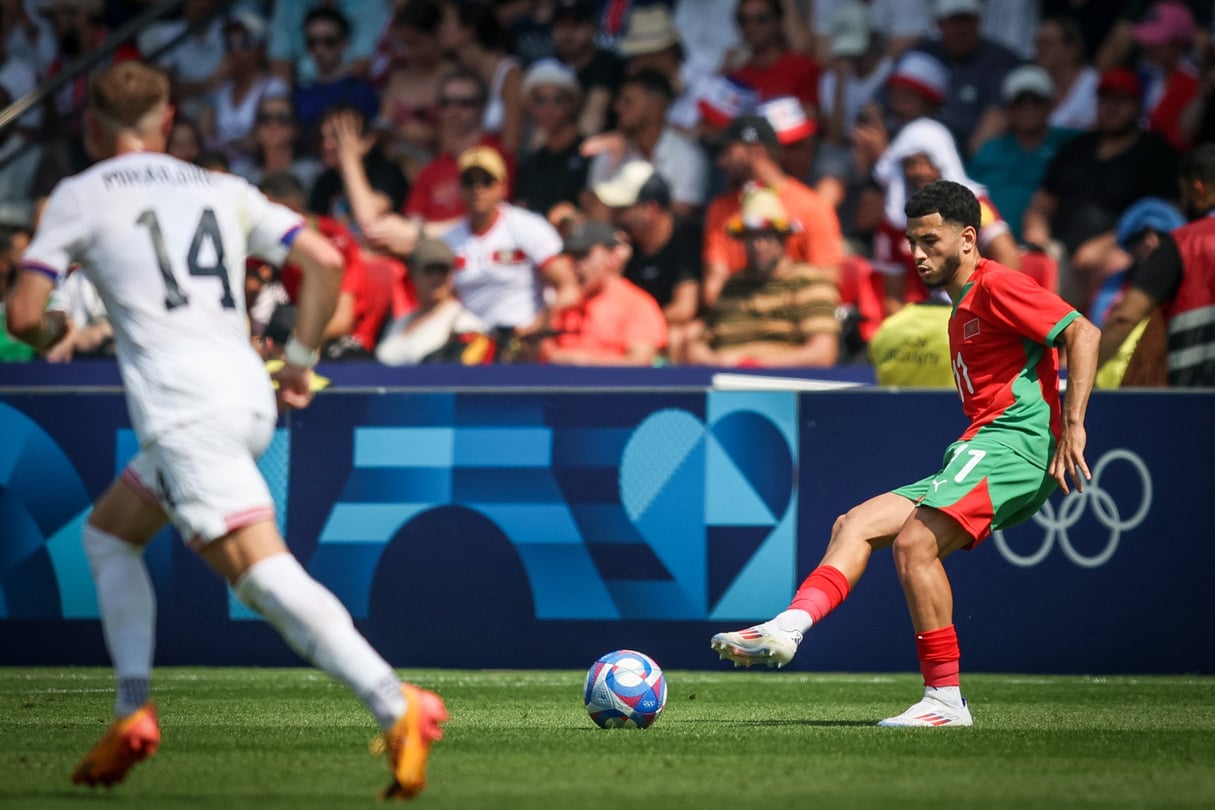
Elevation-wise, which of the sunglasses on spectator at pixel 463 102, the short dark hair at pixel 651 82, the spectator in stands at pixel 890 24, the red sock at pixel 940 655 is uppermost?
the spectator in stands at pixel 890 24

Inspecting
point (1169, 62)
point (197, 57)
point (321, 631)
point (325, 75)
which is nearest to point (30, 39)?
point (197, 57)

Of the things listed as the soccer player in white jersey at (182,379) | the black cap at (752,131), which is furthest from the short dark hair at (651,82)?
the soccer player in white jersey at (182,379)

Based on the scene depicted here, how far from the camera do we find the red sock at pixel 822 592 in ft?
23.0

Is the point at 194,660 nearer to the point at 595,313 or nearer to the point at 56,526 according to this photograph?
the point at 56,526

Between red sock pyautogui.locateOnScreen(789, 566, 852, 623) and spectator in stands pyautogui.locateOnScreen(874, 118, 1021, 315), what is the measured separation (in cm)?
406

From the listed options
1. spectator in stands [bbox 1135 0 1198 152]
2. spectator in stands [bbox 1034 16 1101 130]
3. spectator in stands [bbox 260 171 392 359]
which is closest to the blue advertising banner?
spectator in stands [bbox 260 171 392 359]

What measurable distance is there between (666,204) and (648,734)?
673 cm

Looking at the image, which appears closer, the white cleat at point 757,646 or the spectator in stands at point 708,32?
the white cleat at point 757,646

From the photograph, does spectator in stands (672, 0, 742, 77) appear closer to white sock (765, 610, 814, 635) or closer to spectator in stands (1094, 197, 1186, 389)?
spectator in stands (1094, 197, 1186, 389)

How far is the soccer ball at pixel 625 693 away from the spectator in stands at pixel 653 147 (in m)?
6.91

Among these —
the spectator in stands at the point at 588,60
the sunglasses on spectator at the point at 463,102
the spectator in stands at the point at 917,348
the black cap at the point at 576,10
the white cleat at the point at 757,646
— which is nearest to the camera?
the white cleat at the point at 757,646

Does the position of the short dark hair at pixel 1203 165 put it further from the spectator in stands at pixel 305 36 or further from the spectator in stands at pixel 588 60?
the spectator in stands at pixel 305 36

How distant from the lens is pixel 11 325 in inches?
214

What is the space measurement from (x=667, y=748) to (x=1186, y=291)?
4.89m
